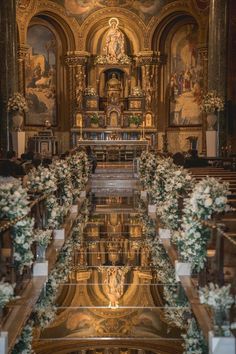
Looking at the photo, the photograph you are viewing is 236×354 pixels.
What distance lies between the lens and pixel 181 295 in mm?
8172

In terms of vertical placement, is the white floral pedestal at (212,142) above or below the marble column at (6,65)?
below

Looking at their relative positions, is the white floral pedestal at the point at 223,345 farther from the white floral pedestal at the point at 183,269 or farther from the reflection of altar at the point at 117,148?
the reflection of altar at the point at 117,148

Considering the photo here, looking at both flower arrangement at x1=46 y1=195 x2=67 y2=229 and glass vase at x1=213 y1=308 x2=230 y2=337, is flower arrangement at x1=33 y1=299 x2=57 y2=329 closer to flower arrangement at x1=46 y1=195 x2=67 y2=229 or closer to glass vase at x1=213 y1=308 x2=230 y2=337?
glass vase at x1=213 y1=308 x2=230 y2=337

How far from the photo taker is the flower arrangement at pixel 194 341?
614 centimetres

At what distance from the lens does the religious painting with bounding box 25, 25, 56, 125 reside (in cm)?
3378

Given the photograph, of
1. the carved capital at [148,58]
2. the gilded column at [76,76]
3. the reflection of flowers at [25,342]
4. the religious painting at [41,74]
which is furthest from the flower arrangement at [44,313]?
the religious painting at [41,74]

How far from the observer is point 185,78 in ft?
111

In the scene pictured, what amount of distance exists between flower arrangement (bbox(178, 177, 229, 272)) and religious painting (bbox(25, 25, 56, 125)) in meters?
26.1

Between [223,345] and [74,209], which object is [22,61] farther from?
[223,345]

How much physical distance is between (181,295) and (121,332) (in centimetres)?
151

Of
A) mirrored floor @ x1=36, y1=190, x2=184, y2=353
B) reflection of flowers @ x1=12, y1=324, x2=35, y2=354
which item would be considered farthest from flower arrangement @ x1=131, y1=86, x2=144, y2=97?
reflection of flowers @ x1=12, y1=324, x2=35, y2=354

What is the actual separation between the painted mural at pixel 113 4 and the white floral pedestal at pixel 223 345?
29.0 meters

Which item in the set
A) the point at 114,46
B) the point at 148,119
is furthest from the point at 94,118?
the point at 114,46

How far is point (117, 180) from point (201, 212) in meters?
16.2
